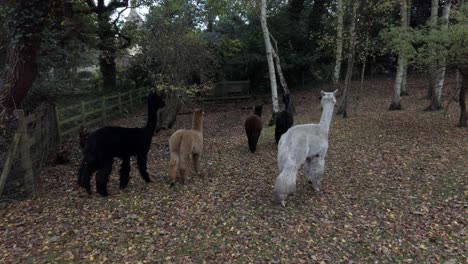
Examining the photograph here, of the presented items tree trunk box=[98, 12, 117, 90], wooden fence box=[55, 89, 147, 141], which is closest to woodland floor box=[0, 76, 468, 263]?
wooden fence box=[55, 89, 147, 141]

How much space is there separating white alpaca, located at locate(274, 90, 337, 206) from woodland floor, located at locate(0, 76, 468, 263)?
32 centimetres

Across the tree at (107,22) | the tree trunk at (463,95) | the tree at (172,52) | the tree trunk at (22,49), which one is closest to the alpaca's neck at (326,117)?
the tree trunk at (463,95)

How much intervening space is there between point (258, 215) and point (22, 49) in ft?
19.1

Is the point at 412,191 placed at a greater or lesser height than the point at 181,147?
lesser

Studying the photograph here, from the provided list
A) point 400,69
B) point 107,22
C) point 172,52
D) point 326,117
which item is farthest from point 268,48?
point 107,22

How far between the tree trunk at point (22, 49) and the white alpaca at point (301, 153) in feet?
17.8

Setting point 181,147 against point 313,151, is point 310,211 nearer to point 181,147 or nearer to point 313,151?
point 313,151

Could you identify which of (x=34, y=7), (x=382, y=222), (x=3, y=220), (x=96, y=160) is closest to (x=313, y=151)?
(x=382, y=222)

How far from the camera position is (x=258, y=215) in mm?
5309

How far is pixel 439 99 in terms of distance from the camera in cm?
1316

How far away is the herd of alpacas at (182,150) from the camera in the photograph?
219 inches

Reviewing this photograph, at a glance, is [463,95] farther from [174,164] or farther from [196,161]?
[174,164]

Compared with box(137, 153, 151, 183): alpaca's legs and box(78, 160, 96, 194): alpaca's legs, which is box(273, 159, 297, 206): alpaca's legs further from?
box(78, 160, 96, 194): alpaca's legs

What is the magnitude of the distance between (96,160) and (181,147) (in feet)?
4.76
